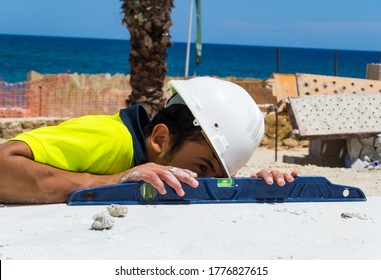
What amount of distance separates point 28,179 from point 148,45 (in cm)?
1003

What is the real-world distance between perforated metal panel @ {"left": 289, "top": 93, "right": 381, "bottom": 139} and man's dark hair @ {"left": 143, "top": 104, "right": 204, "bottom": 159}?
8199mm

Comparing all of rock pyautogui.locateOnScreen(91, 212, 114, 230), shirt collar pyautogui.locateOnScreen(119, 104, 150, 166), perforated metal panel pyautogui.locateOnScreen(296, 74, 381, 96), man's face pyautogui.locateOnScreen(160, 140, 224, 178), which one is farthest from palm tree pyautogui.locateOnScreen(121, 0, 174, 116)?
rock pyautogui.locateOnScreen(91, 212, 114, 230)

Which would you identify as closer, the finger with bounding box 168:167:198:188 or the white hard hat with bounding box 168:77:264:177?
the finger with bounding box 168:167:198:188

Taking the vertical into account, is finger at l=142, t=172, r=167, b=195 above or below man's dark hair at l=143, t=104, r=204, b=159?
below

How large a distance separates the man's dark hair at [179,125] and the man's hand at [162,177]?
329mm

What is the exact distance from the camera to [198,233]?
2037mm

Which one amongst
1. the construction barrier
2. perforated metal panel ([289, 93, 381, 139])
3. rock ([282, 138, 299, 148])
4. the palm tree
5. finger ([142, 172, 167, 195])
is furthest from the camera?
the construction barrier

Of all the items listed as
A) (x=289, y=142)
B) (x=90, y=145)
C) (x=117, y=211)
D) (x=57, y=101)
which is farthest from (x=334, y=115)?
(x=117, y=211)

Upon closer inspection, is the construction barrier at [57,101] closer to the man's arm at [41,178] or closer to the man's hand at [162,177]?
the man's arm at [41,178]

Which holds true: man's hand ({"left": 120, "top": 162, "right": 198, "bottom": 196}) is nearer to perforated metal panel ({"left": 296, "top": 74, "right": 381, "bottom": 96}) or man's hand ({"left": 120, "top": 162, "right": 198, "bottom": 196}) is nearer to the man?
the man

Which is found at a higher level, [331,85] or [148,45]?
[148,45]

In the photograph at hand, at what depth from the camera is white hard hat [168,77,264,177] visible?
8.91 feet

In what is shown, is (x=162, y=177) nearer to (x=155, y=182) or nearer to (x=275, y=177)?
(x=155, y=182)
